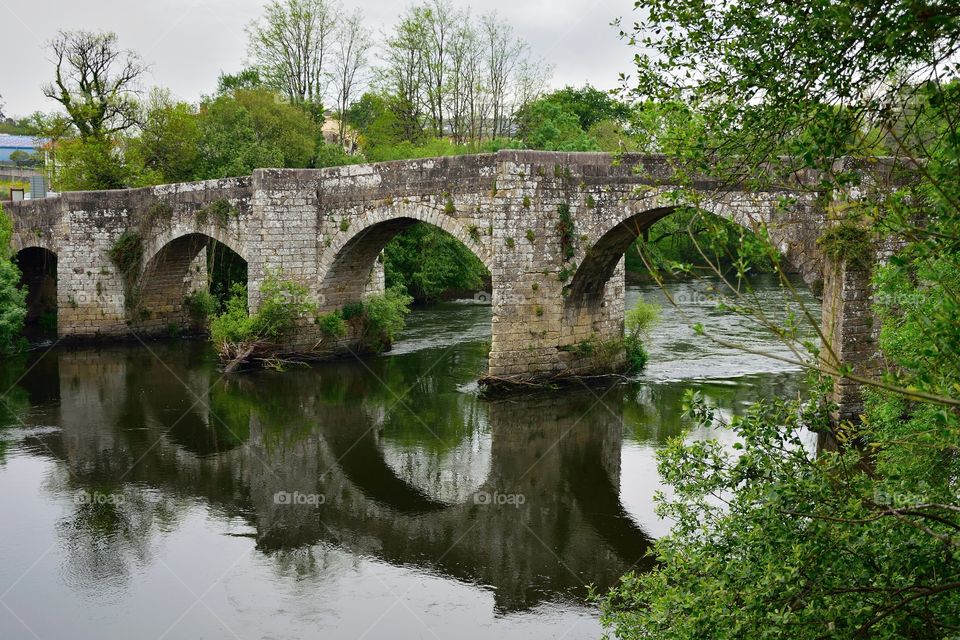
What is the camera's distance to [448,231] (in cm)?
1645

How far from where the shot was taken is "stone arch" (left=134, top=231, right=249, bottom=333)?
22094 millimetres

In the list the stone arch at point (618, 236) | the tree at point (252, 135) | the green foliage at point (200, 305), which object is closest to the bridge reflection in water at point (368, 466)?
the stone arch at point (618, 236)

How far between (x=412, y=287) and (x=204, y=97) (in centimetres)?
1170

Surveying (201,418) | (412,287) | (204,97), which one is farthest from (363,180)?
(204,97)

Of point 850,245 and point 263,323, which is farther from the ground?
point 850,245

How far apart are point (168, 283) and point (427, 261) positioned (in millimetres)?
7612

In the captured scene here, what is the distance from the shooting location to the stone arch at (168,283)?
22.1 meters

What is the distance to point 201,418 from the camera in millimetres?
15031

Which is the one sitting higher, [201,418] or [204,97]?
[204,97]

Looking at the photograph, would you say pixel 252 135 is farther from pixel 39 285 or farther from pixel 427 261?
pixel 39 285

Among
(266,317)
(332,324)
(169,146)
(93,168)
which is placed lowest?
(332,324)

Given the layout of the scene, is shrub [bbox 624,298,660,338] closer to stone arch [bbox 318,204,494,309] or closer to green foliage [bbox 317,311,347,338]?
stone arch [bbox 318,204,494,309]

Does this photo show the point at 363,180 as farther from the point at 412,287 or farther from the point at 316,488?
the point at 412,287

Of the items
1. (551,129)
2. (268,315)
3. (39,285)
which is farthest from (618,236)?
(39,285)
